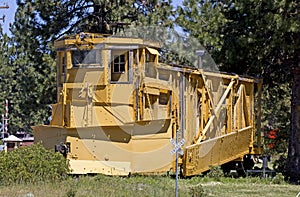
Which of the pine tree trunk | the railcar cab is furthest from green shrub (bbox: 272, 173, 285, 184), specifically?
the railcar cab

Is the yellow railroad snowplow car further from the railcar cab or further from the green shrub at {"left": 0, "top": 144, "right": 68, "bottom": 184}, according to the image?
the green shrub at {"left": 0, "top": 144, "right": 68, "bottom": 184}

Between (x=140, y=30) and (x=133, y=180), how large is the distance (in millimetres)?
10890

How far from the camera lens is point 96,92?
55.5 feet

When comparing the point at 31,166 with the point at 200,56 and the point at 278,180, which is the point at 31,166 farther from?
the point at 200,56

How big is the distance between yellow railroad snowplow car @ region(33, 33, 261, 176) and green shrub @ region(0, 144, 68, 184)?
0.96 meters

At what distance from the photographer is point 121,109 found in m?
16.7

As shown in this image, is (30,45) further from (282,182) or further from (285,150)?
(282,182)

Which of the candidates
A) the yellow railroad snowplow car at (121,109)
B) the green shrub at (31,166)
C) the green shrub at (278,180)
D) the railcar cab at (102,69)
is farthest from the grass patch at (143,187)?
the railcar cab at (102,69)

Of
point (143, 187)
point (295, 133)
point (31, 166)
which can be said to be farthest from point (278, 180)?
point (31, 166)

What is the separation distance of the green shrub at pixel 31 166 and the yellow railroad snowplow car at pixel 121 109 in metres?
0.96

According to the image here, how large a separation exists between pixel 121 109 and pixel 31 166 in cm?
308

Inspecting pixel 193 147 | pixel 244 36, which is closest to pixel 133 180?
pixel 193 147

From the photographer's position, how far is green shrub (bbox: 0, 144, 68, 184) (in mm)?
14844

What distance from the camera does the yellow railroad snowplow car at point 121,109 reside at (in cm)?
1666
